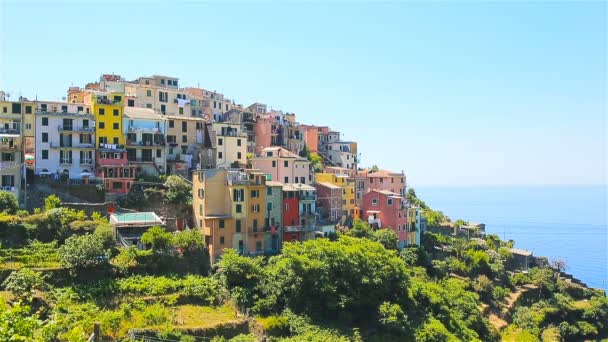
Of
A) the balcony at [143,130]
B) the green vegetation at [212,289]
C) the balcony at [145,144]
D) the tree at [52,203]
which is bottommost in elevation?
the green vegetation at [212,289]

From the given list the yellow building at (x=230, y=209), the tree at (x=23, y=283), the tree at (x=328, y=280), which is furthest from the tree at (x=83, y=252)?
the tree at (x=328, y=280)

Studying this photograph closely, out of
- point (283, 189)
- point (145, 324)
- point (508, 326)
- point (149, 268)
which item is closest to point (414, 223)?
point (508, 326)

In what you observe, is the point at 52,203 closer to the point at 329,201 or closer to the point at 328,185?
the point at 329,201

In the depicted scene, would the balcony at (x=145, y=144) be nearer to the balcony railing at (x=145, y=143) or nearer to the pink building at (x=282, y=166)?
the balcony railing at (x=145, y=143)

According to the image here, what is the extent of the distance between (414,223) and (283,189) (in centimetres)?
1735

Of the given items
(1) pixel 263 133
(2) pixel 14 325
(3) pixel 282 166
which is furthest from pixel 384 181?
(2) pixel 14 325

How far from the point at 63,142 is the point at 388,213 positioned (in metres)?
29.8

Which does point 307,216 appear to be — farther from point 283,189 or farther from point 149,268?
point 149,268

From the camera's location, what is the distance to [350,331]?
33625mm

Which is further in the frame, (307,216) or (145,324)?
(307,216)

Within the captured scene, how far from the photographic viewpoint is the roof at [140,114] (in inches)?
1815

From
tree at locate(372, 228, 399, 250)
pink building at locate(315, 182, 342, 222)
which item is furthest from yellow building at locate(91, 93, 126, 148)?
tree at locate(372, 228, 399, 250)

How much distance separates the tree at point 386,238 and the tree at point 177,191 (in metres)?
17.2

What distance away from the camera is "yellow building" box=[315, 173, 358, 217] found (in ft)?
178
